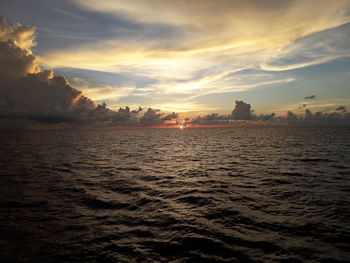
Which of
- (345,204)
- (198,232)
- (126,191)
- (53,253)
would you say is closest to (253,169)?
(345,204)

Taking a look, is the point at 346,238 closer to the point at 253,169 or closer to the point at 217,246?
the point at 217,246

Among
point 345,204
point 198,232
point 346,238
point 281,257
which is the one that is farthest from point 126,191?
point 345,204

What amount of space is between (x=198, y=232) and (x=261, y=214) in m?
4.30

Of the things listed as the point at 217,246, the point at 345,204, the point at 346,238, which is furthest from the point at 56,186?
the point at 345,204

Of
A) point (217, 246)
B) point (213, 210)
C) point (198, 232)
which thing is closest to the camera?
point (217, 246)

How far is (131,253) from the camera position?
8.28m

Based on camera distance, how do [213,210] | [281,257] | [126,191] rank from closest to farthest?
[281,257], [213,210], [126,191]

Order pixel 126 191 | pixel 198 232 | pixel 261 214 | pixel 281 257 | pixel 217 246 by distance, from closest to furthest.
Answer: pixel 281 257 → pixel 217 246 → pixel 198 232 → pixel 261 214 → pixel 126 191

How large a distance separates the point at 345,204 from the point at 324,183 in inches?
219

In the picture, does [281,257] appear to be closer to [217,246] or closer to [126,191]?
[217,246]

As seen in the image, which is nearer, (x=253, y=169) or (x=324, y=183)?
(x=324, y=183)

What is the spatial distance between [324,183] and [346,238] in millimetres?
10455

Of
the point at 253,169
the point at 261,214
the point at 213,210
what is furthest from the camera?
the point at 253,169

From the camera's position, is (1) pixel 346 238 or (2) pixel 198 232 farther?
(2) pixel 198 232
